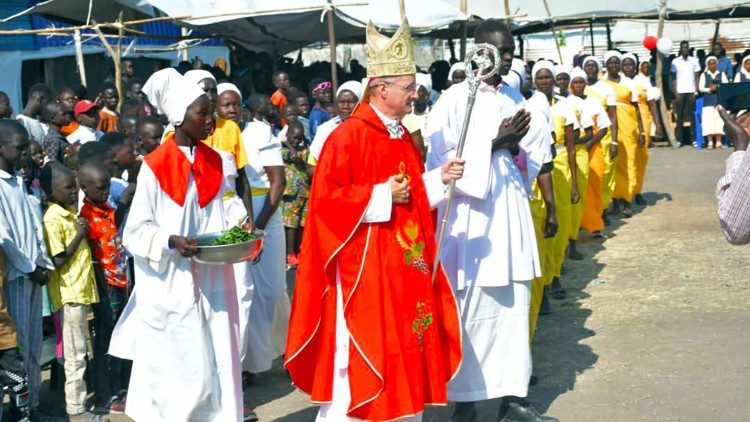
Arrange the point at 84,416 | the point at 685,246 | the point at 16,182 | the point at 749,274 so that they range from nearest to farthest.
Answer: the point at 16,182 < the point at 84,416 < the point at 749,274 < the point at 685,246

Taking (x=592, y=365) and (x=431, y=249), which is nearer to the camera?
(x=431, y=249)

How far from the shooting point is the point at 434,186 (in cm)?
600

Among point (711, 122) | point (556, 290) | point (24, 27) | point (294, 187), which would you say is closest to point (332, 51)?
point (294, 187)

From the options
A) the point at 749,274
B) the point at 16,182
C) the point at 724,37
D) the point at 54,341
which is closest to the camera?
the point at 16,182

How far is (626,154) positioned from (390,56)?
31.8 ft

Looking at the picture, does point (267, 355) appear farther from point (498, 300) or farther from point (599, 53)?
point (599, 53)

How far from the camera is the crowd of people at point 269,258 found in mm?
5738

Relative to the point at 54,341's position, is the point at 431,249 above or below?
above

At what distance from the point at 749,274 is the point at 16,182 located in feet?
22.9

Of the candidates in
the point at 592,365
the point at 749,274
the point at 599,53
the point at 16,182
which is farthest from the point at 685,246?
the point at 599,53

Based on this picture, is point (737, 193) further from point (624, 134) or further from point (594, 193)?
point (624, 134)

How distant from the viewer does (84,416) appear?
701 cm

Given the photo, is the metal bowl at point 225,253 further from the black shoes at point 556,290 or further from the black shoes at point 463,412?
the black shoes at point 556,290

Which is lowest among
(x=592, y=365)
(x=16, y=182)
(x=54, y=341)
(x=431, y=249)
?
(x=592, y=365)
